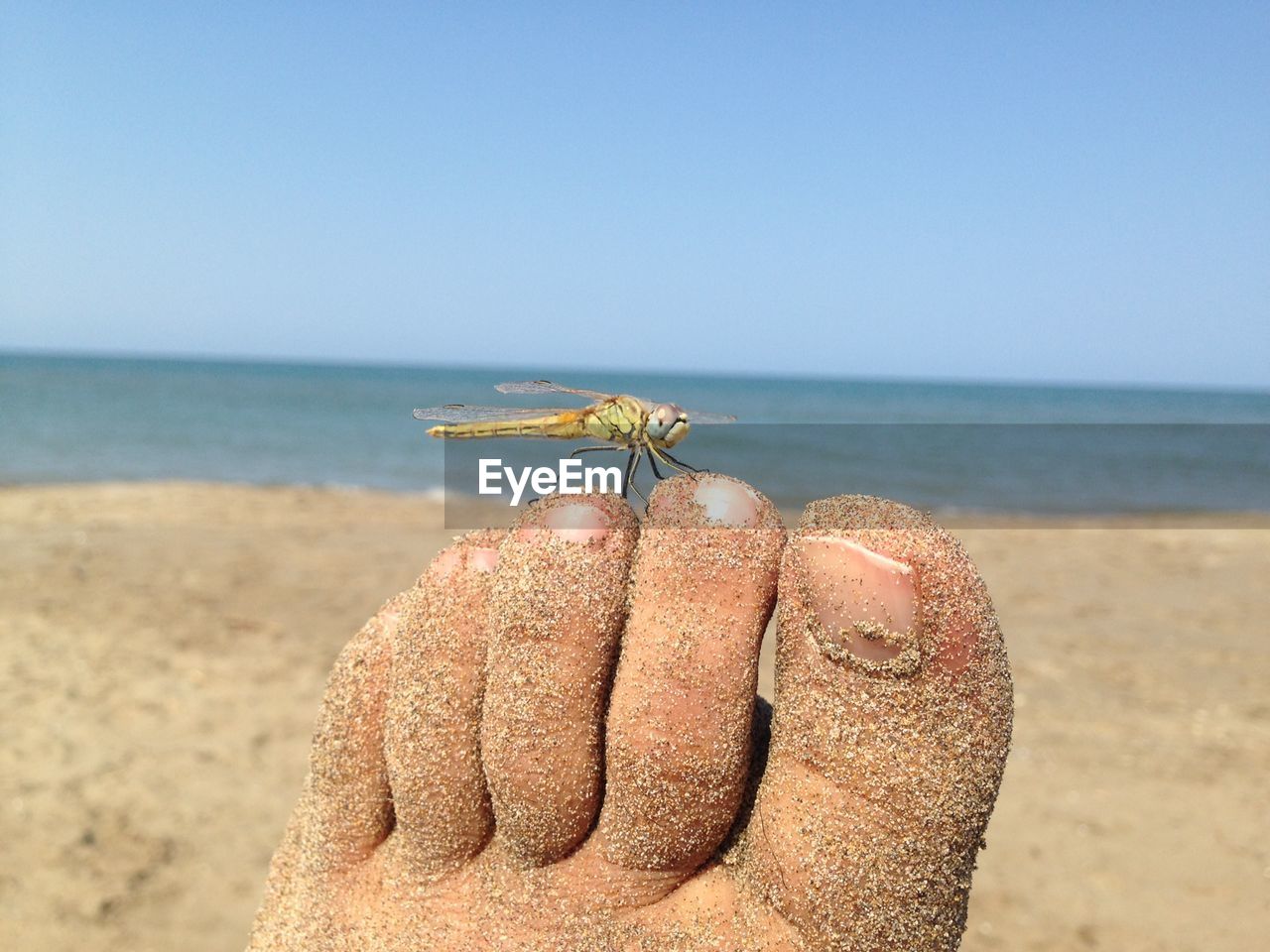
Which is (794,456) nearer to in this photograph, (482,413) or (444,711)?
(482,413)

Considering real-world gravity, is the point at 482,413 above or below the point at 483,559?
above

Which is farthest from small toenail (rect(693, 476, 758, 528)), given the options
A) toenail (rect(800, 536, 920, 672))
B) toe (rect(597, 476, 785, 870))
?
toenail (rect(800, 536, 920, 672))

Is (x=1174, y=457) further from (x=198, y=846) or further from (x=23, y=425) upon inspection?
(x=23, y=425)

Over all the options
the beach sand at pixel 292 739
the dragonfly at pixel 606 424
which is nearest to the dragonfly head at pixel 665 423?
the dragonfly at pixel 606 424

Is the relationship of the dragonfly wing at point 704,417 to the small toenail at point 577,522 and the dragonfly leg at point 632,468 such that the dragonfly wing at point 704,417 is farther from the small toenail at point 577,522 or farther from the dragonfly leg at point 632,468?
the small toenail at point 577,522

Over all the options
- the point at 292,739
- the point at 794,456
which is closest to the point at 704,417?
the point at 292,739

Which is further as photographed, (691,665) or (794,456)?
(794,456)

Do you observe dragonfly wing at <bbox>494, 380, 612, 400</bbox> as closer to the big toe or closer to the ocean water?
the big toe
